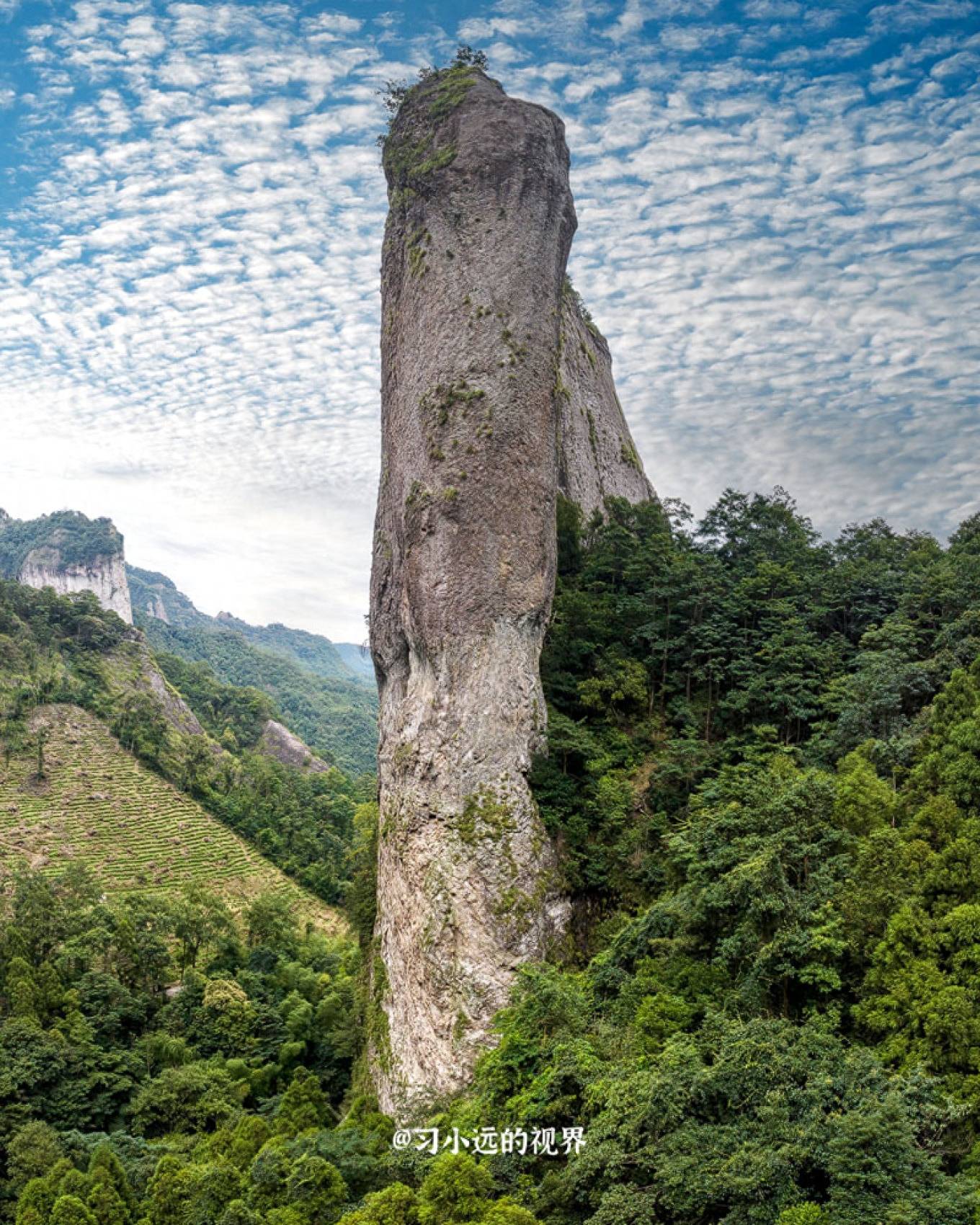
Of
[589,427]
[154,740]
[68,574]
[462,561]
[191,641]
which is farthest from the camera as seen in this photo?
[191,641]

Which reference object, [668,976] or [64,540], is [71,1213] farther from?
[64,540]

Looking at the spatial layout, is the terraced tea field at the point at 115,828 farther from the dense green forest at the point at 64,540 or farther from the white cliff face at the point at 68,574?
the dense green forest at the point at 64,540

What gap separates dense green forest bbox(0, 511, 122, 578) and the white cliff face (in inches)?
31.4

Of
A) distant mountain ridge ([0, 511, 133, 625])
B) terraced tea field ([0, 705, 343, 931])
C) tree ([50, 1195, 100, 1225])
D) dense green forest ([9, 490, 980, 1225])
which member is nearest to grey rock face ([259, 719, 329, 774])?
terraced tea field ([0, 705, 343, 931])

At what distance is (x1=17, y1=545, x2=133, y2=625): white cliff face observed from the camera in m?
112

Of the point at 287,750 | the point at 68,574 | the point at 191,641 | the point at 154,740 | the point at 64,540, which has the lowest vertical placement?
the point at 287,750

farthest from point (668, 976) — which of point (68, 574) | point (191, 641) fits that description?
point (191, 641)

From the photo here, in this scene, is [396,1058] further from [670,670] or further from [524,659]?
[670,670]

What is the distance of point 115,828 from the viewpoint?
146ft

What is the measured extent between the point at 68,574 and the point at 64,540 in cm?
652

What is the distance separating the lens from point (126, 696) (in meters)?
57.6

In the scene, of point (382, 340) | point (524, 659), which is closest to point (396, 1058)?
point (524, 659)

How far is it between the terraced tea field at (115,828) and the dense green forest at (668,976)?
964 cm

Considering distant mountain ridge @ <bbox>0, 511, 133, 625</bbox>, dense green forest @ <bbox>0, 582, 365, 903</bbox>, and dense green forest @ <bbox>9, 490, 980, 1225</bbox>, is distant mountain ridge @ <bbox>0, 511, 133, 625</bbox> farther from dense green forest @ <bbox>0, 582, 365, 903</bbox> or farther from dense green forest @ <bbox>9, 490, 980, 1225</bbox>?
dense green forest @ <bbox>9, 490, 980, 1225</bbox>
